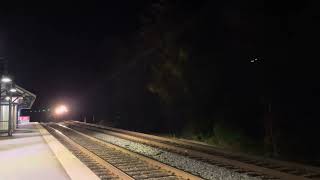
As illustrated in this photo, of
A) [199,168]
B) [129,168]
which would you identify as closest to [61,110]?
[129,168]

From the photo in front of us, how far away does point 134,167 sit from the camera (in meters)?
13.8

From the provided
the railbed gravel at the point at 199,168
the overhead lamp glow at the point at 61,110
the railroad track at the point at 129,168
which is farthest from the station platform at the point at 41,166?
the overhead lamp glow at the point at 61,110

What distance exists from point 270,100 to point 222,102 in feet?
20.8

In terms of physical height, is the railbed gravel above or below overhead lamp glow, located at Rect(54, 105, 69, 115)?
below

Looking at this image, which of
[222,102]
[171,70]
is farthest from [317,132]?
[171,70]

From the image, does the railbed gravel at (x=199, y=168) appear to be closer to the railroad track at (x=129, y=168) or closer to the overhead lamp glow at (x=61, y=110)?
the railroad track at (x=129, y=168)

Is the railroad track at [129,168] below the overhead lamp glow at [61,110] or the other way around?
below

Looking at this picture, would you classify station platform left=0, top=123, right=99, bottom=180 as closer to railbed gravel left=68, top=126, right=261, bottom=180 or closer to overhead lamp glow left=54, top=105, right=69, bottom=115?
railbed gravel left=68, top=126, right=261, bottom=180

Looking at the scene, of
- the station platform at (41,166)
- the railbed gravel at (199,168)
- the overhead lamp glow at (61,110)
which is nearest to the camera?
the station platform at (41,166)

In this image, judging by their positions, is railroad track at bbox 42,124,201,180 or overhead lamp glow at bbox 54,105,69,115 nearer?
railroad track at bbox 42,124,201,180

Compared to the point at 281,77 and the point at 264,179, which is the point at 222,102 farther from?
the point at 264,179

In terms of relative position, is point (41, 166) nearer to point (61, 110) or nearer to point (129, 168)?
point (129, 168)

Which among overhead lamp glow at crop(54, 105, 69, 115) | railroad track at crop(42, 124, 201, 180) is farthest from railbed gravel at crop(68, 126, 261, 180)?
overhead lamp glow at crop(54, 105, 69, 115)

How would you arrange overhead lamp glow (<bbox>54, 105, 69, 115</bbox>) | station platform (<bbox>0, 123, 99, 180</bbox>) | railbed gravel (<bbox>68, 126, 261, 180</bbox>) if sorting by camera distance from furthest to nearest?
overhead lamp glow (<bbox>54, 105, 69, 115</bbox>) → railbed gravel (<bbox>68, 126, 261, 180</bbox>) → station platform (<bbox>0, 123, 99, 180</bbox>)
